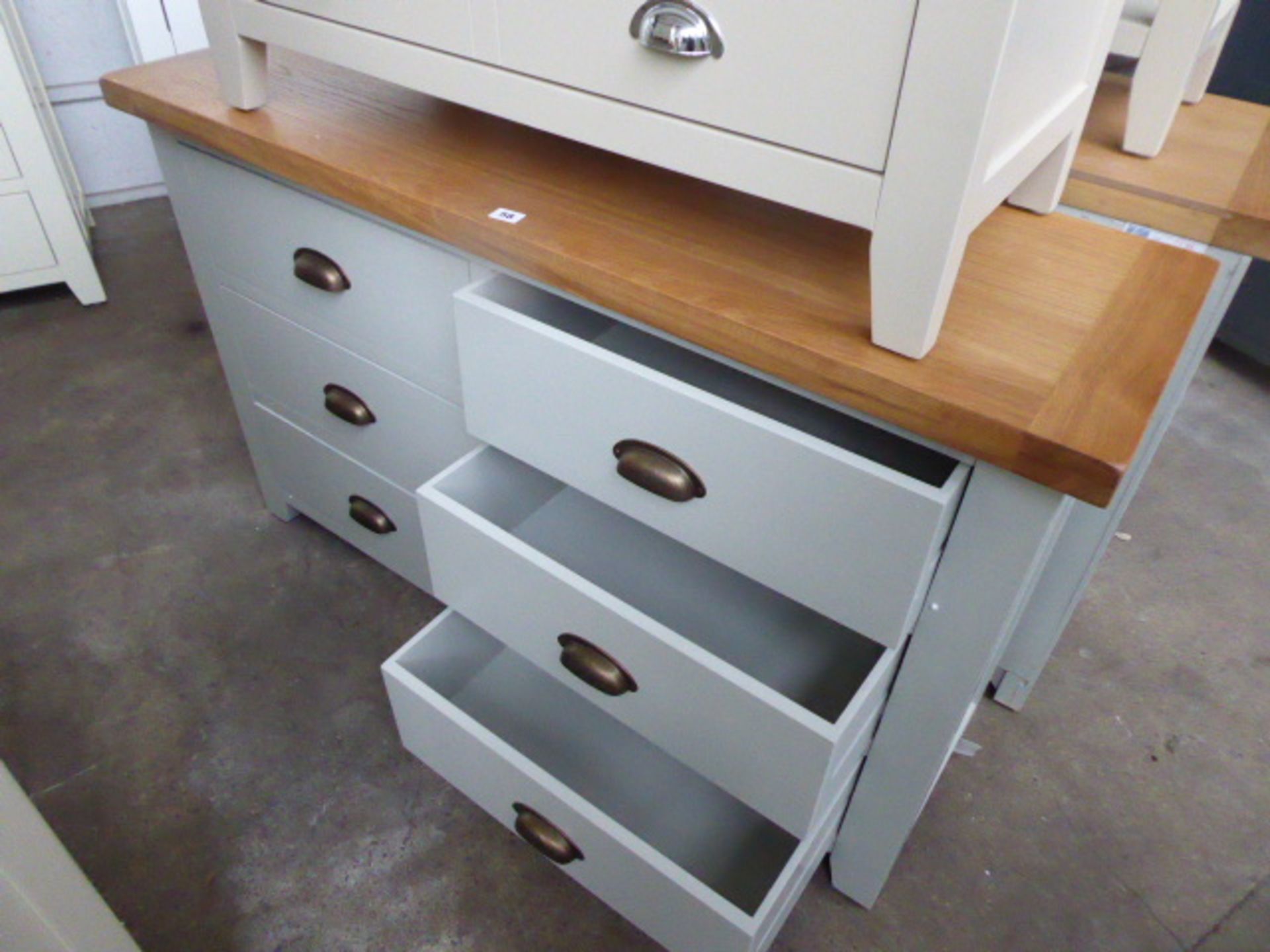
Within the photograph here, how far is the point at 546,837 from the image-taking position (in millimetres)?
920

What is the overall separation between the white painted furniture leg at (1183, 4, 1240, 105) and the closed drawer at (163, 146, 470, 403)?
0.87m

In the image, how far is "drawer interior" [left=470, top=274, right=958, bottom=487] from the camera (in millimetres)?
846

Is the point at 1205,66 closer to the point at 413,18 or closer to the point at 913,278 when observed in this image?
the point at 913,278

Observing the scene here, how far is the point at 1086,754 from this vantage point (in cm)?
119

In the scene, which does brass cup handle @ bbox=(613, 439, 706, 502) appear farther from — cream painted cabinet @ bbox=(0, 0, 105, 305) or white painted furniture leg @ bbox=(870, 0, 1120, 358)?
cream painted cabinet @ bbox=(0, 0, 105, 305)

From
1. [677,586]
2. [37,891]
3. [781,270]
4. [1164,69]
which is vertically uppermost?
[1164,69]

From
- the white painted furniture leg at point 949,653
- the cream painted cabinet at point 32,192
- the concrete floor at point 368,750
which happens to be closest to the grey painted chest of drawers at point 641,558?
the white painted furniture leg at point 949,653

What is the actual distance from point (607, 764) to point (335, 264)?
0.64 m

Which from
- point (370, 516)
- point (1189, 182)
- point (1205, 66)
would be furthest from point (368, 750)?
point (1205, 66)

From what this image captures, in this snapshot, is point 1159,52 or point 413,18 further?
point 1159,52

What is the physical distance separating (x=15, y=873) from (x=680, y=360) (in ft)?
2.23

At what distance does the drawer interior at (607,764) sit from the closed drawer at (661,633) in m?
0.14

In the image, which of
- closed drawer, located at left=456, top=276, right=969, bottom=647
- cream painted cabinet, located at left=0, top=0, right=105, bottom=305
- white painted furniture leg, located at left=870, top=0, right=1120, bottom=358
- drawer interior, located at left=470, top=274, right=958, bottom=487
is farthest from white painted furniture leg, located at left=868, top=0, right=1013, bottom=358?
cream painted cabinet, located at left=0, top=0, right=105, bottom=305

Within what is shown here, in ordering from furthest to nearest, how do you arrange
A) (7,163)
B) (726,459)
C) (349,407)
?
1. (7,163)
2. (349,407)
3. (726,459)
